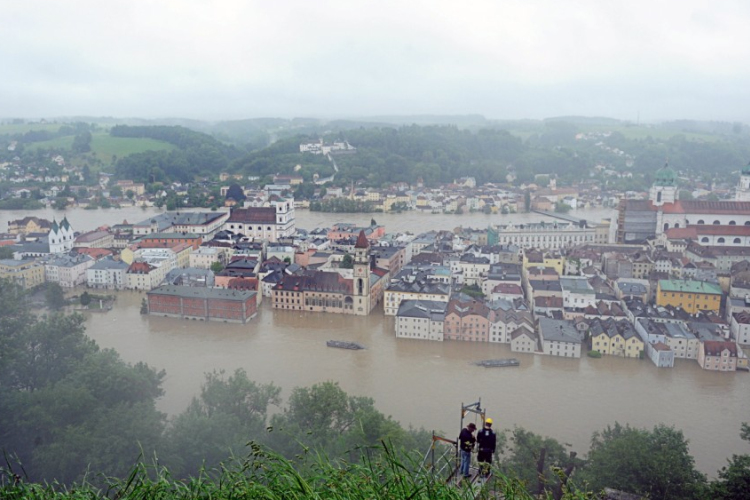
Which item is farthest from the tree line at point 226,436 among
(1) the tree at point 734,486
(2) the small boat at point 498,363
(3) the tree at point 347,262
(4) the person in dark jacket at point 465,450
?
(3) the tree at point 347,262

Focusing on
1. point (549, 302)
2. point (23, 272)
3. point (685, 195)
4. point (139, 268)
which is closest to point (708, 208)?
point (549, 302)

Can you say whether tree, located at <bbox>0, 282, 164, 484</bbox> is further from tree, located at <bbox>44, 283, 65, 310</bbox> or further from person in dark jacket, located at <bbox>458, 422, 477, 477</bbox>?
person in dark jacket, located at <bbox>458, 422, 477, 477</bbox>

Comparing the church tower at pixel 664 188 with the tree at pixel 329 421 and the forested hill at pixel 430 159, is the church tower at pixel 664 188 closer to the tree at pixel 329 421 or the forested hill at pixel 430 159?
the forested hill at pixel 430 159

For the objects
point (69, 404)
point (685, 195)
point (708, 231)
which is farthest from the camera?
point (685, 195)

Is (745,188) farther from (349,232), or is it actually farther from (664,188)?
(349,232)

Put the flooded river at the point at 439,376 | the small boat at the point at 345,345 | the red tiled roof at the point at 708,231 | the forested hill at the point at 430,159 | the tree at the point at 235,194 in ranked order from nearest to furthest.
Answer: the flooded river at the point at 439,376 → the small boat at the point at 345,345 → the red tiled roof at the point at 708,231 → the tree at the point at 235,194 → the forested hill at the point at 430,159

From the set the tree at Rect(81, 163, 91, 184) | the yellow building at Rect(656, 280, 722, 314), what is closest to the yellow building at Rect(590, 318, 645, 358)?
the yellow building at Rect(656, 280, 722, 314)
